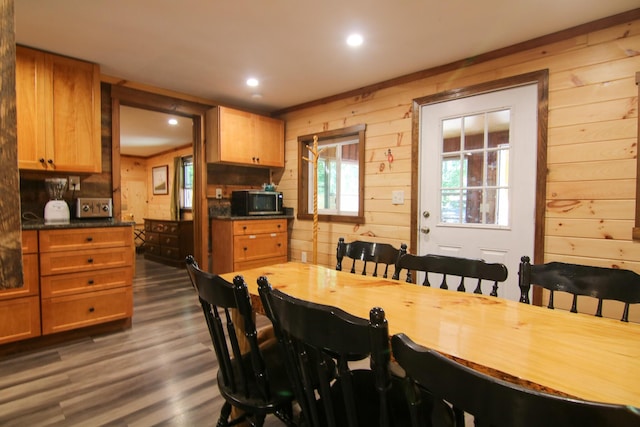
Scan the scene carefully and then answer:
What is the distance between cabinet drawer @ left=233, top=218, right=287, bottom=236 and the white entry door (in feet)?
6.04

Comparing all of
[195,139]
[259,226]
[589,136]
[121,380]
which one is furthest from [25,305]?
[589,136]

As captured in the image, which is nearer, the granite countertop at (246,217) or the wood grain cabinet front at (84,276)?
the wood grain cabinet front at (84,276)

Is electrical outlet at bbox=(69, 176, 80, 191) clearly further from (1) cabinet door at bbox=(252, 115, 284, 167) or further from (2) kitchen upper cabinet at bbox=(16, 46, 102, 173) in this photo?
(1) cabinet door at bbox=(252, 115, 284, 167)

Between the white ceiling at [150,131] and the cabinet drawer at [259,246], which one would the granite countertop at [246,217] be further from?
the white ceiling at [150,131]

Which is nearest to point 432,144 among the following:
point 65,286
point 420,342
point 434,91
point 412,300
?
point 434,91

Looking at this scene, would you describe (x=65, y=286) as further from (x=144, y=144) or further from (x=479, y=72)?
(x=144, y=144)

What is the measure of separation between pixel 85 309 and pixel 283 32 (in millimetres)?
2671

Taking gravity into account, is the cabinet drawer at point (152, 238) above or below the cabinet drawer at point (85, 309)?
above

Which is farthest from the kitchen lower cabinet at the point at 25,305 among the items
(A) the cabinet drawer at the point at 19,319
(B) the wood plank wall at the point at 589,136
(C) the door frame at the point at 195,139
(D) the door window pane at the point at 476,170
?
(B) the wood plank wall at the point at 589,136

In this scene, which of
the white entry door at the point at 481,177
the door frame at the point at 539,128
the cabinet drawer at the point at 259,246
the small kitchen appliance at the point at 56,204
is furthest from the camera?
the cabinet drawer at the point at 259,246

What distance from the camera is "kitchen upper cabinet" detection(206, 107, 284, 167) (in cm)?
392

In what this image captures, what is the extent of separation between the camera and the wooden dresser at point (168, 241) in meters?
5.54

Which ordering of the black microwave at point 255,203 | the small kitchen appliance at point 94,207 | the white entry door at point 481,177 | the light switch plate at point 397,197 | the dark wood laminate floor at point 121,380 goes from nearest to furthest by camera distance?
the dark wood laminate floor at point 121,380 < the white entry door at point 481,177 < the small kitchen appliance at point 94,207 < the light switch plate at point 397,197 < the black microwave at point 255,203

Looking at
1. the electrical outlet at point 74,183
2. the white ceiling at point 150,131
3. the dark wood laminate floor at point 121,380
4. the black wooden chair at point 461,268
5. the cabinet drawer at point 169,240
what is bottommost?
the dark wood laminate floor at point 121,380
